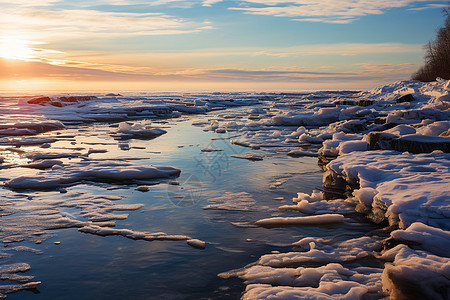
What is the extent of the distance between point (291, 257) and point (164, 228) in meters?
1.88

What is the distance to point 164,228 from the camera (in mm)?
5332

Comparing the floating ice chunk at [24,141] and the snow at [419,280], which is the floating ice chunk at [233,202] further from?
the floating ice chunk at [24,141]

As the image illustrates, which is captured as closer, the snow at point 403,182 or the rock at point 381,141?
the snow at point 403,182

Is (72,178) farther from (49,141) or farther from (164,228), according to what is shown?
(49,141)

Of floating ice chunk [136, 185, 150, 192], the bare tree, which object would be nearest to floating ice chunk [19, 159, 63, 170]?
floating ice chunk [136, 185, 150, 192]

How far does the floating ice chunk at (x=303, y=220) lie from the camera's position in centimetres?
549

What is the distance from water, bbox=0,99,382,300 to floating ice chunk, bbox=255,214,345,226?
16cm

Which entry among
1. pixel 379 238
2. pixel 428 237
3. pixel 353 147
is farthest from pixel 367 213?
pixel 353 147

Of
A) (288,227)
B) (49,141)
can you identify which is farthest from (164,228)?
(49,141)

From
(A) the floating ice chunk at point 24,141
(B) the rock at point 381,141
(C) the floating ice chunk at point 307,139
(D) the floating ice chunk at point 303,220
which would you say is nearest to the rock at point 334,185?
(D) the floating ice chunk at point 303,220

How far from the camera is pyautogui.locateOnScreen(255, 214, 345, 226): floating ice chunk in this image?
18.0ft

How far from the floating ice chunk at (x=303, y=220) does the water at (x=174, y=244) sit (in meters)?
0.16

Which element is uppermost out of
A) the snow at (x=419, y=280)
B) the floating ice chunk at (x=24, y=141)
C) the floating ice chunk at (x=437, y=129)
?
the floating ice chunk at (x=437, y=129)

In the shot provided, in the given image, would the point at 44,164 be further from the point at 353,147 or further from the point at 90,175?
the point at 353,147
